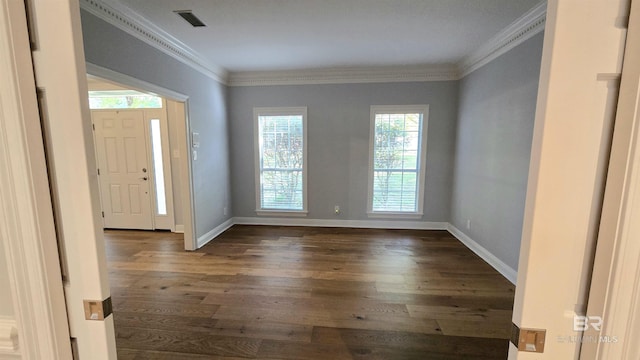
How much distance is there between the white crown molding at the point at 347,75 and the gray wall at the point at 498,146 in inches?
18.1

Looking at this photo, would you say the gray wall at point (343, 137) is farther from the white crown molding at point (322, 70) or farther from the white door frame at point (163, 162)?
the white door frame at point (163, 162)

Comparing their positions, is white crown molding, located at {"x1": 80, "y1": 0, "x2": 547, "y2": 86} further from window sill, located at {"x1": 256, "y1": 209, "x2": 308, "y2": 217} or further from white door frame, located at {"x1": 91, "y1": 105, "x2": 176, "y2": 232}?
window sill, located at {"x1": 256, "y1": 209, "x2": 308, "y2": 217}

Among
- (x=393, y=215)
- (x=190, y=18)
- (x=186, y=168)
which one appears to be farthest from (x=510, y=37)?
(x=186, y=168)

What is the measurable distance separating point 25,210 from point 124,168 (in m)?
4.50

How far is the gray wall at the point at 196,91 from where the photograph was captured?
2229 millimetres

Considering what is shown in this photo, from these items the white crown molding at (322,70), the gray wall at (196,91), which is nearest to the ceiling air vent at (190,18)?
the white crown molding at (322,70)

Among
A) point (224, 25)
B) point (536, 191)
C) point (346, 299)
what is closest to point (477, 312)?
point (346, 299)

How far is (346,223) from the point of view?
15.3ft

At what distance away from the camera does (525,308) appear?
64 cm

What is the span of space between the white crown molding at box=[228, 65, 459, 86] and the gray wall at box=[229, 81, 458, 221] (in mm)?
91

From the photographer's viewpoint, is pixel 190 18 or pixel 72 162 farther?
pixel 190 18

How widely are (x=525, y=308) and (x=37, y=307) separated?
1.28 metres

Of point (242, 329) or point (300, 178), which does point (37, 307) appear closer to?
point (242, 329)

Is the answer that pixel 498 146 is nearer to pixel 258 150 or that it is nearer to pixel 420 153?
pixel 420 153
